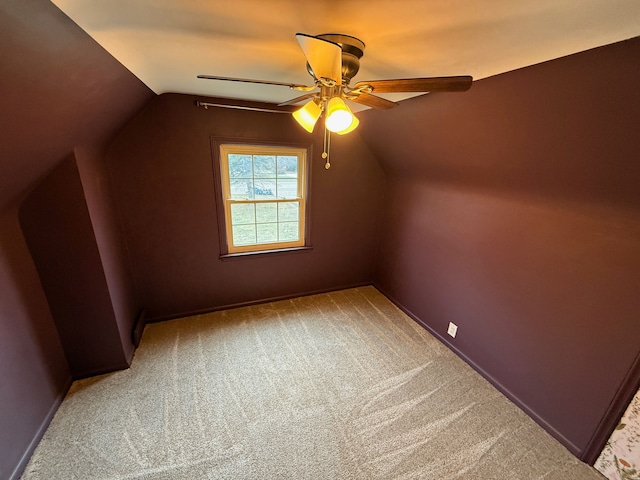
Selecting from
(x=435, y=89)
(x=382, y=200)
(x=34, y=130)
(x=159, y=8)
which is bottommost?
(x=382, y=200)

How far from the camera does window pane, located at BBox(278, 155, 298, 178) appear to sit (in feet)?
9.42

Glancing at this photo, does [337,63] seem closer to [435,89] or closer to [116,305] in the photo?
[435,89]

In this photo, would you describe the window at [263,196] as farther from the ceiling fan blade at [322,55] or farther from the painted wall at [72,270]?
the ceiling fan blade at [322,55]

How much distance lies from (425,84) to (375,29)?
31 cm

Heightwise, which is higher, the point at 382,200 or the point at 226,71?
the point at 226,71

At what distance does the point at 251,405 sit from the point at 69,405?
129 centimetres

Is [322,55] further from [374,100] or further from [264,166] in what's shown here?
[264,166]

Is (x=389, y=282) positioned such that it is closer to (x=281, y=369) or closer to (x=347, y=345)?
(x=347, y=345)

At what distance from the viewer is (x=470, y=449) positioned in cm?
175

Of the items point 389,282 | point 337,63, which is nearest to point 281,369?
point 389,282

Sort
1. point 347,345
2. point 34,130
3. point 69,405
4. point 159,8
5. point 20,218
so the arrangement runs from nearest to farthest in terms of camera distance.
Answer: point 159,8, point 34,130, point 20,218, point 69,405, point 347,345

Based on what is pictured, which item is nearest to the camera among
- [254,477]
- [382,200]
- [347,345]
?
[254,477]

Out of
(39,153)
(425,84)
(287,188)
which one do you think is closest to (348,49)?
(425,84)

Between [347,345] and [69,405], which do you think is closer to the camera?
[69,405]
